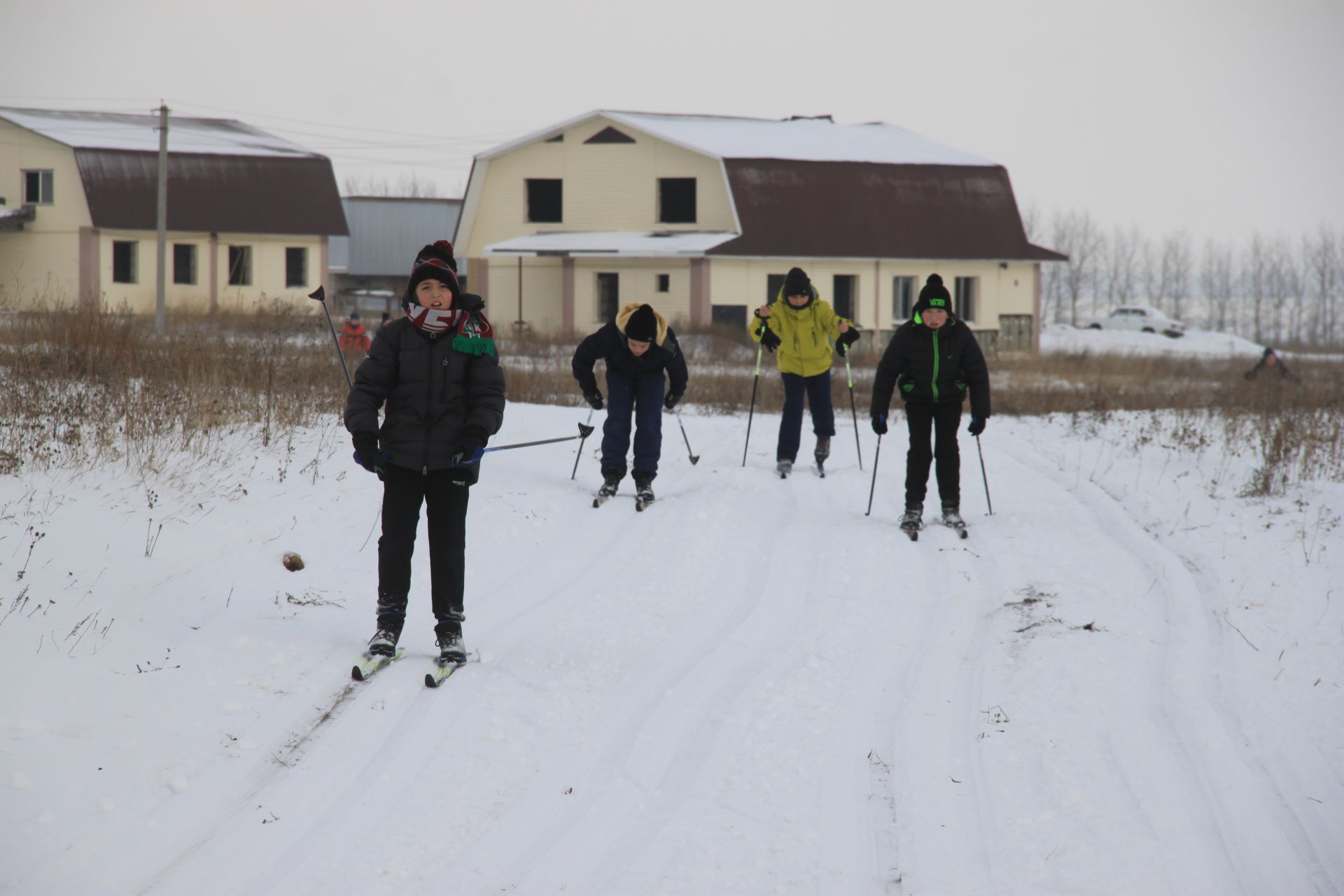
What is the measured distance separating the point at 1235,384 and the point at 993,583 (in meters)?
17.3

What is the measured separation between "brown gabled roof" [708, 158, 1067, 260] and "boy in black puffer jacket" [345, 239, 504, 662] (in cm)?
2594

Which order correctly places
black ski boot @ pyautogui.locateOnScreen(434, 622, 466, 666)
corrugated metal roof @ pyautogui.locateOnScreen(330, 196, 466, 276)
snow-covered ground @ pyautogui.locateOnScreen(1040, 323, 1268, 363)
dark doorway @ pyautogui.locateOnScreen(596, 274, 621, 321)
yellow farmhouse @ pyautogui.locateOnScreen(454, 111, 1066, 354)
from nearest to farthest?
black ski boot @ pyautogui.locateOnScreen(434, 622, 466, 666)
yellow farmhouse @ pyautogui.locateOnScreen(454, 111, 1066, 354)
dark doorway @ pyautogui.locateOnScreen(596, 274, 621, 321)
snow-covered ground @ pyautogui.locateOnScreen(1040, 323, 1268, 363)
corrugated metal roof @ pyautogui.locateOnScreen(330, 196, 466, 276)

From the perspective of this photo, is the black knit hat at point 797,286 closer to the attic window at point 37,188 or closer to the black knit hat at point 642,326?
the black knit hat at point 642,326

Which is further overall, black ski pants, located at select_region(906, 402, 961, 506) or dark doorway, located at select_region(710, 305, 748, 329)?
dark doorway, located at select_region(710, 305, 748, 329)

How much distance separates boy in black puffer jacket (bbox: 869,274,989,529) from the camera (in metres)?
9.45

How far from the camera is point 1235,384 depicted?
22.8m

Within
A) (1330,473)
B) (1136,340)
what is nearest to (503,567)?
(1330,473)

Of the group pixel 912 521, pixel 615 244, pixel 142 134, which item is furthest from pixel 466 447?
pixel 142 134

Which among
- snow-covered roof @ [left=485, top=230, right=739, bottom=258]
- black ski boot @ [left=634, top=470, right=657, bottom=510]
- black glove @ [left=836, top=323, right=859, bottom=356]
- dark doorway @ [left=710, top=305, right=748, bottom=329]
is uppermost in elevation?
snow-covered roof @ [left=485, top=230, right=739, bottom=258]

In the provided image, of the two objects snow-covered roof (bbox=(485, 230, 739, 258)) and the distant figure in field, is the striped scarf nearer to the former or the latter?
the distant figure in field

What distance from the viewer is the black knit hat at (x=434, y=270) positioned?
5844 mm

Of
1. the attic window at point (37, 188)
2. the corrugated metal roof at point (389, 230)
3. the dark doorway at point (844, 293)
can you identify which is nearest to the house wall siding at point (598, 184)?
the dark doorway at point (844, 293)

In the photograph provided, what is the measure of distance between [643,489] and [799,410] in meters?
2.09

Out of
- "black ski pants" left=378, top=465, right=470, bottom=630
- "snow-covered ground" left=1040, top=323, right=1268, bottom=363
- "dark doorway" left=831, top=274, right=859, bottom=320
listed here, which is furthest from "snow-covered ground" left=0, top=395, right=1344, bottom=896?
"snow-covered ground" left=1040, top=323, right=1268, bottom=363
